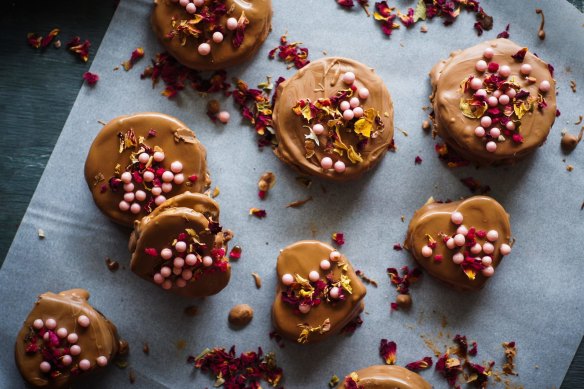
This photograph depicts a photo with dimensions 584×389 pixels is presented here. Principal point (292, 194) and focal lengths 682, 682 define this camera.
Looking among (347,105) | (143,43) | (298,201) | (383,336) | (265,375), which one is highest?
(347,105)

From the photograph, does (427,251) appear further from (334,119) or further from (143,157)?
(143,157)

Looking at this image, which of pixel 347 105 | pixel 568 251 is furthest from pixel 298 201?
pixel 568 251

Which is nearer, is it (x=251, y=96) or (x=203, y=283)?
(x=203, y=283)

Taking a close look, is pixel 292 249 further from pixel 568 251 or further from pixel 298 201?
pixel 568 251

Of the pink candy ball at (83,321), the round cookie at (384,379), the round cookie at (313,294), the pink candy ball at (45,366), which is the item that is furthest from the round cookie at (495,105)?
the pink candy ball at (45,366)

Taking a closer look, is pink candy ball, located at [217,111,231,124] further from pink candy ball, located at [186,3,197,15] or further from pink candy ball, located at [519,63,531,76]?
pink candy ball, located at [519,63,531,76]

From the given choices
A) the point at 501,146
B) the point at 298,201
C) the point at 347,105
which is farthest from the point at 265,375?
the point at 501,146

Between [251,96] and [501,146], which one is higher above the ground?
[501,146]
